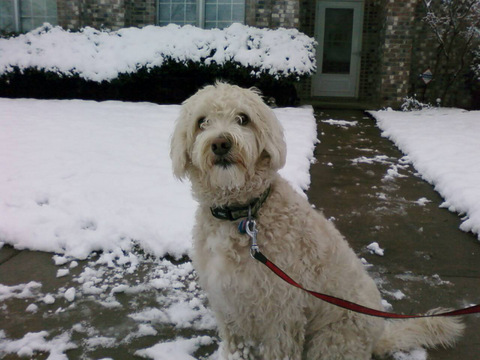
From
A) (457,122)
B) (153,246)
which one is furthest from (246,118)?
(457,122)

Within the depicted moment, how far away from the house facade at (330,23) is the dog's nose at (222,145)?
1045 centimetres

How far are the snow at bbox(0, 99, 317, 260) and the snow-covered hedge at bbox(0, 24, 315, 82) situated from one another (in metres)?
1.97

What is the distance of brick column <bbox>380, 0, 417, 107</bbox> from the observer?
11.8 meters

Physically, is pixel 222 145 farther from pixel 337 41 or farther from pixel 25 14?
pixel 25 14

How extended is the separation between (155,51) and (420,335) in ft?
31.1

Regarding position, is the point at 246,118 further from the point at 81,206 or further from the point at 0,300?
the point at 81,206

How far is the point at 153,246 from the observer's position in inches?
149

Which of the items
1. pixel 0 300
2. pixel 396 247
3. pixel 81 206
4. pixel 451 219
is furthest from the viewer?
pixel 451 219

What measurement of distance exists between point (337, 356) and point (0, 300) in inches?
92.3

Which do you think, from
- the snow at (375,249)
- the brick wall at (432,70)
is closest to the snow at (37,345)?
the snow at (375,249)

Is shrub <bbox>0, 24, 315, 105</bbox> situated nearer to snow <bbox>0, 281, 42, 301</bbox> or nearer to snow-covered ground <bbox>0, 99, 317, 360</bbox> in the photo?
snow-covered ground <bbox>0, 99, 317, 360</bbox>

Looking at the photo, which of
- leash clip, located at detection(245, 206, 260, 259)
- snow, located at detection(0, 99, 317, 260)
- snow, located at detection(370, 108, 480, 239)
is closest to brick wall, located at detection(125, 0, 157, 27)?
snow, located at detection(0, 99, 317, 260)

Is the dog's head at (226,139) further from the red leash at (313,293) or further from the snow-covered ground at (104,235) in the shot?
the snow-covered ground at (104,235)

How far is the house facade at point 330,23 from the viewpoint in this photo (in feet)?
38.9
